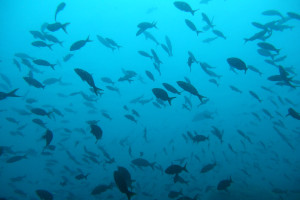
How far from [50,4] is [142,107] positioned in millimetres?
32860

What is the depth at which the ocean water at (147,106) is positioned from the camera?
11.9 metres

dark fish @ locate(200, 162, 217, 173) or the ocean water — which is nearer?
dark fish @ locate(200, 162, 217, 173)

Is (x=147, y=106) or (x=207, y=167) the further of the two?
(x=147, y=106)

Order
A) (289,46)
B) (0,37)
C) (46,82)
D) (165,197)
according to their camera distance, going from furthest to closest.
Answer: (289,46), (0,37), (165,197), (46,82)

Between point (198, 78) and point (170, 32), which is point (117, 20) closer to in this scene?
point (170, 32)

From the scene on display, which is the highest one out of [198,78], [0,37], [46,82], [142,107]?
[0,37]

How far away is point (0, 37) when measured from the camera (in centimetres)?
3841

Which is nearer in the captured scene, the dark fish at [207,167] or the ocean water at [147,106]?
the dark fish at [207,167]

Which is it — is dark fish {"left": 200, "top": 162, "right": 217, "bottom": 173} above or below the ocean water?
below

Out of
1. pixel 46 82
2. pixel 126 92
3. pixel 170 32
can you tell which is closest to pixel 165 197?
pixel 46 82

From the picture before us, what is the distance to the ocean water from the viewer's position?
11.9m

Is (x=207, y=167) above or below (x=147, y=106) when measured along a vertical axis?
below

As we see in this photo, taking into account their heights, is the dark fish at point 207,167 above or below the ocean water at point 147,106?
below

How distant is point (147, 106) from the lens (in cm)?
4356
